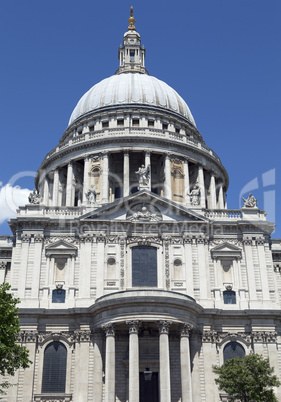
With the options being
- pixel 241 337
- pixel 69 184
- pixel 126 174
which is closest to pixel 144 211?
pixel 126 174

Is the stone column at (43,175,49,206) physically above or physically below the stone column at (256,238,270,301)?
above

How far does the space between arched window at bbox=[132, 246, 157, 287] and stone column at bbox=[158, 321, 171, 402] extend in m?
5.28

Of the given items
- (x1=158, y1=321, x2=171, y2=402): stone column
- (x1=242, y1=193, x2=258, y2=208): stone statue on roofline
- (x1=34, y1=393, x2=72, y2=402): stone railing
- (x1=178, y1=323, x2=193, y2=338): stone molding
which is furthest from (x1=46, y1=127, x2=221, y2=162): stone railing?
(x1=34, y1=393, x2=72, y2=402): stone railing

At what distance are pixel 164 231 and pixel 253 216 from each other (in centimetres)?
805

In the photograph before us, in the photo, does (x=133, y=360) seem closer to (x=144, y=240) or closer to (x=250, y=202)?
(x=144, y=240)

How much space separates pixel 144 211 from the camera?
4409cm

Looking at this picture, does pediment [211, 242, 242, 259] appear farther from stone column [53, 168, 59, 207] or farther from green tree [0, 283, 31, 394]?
stone column [53, 168, 59, 207]

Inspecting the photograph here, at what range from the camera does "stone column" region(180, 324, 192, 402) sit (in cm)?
3541

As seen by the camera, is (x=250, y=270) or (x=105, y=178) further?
(x=105, y=178)

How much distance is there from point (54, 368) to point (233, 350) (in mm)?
13808

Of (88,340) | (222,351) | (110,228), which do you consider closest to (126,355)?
(88,340)

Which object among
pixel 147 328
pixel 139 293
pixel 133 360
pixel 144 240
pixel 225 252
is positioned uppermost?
pixel 144 240

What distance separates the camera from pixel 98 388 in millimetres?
36719

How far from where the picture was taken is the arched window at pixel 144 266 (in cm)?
4150
